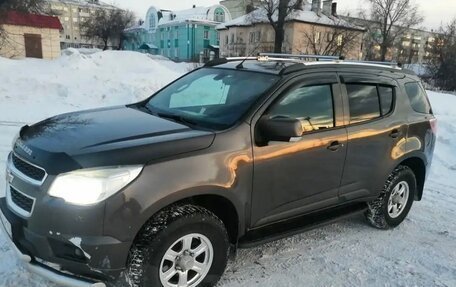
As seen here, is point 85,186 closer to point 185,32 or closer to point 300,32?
point 300,32

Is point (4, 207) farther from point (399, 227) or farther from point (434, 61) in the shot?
point (434, 61)

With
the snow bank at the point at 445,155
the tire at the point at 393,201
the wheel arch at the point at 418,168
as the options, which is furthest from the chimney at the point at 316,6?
the tire at the point at 393,201

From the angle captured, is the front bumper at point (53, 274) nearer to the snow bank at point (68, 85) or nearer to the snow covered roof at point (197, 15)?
the snow bank at point (68, 85)

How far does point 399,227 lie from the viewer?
509 cm

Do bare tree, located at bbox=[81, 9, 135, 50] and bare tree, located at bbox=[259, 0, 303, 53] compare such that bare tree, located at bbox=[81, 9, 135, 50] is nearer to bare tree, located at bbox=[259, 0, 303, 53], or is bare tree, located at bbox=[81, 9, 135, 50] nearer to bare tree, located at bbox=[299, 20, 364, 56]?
bare tree, located at bbox=[299, 20, 364, 56]

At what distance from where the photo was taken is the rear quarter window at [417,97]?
5.00m

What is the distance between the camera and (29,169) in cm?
298

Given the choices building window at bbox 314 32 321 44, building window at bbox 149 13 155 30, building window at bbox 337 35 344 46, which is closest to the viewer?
building window at bbox 337 35 344 46

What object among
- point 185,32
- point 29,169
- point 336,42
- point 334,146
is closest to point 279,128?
point 334,146

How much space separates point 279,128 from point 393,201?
2363 mm

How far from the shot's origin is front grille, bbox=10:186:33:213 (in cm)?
287

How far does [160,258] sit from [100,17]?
75.6m

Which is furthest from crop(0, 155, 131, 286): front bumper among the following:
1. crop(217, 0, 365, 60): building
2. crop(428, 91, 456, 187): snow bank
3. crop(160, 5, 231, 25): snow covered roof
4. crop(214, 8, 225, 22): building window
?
crop(214, 8, 225, 22): building window

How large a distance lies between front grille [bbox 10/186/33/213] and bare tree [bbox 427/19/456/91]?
41541mm
